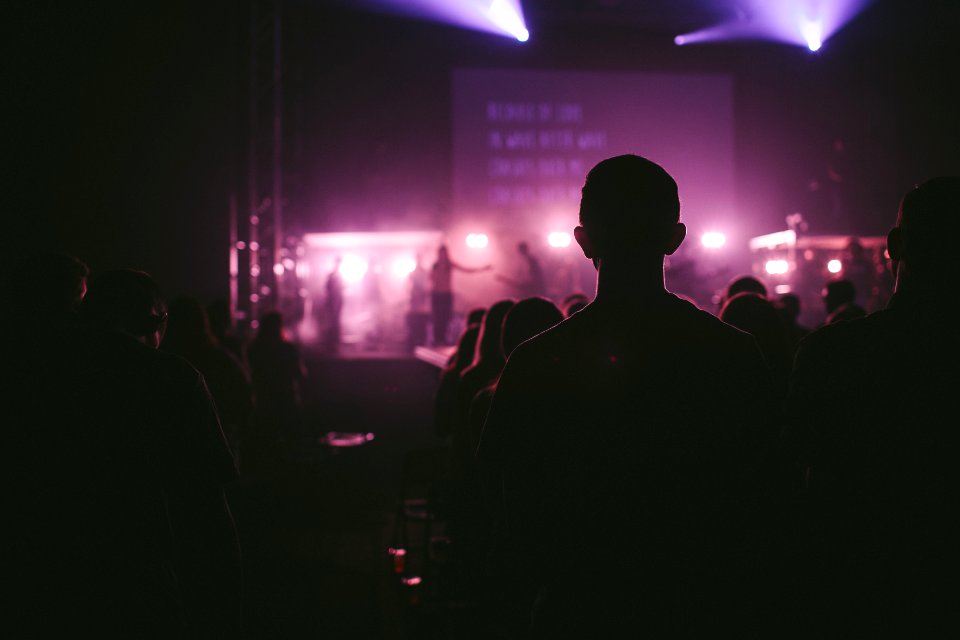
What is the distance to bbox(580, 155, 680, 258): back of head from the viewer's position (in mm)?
1215

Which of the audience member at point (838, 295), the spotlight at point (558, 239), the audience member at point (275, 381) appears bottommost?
the audience member at point (275, 381)

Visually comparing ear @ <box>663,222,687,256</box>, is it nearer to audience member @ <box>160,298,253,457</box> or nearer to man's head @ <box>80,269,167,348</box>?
man's head @ <box>80,269,167,348</box>

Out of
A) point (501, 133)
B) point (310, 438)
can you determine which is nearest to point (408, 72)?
point (501, 133)

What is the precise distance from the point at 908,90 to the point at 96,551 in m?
16.9

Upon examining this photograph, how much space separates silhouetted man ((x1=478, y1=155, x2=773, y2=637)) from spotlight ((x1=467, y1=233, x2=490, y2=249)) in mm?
13213

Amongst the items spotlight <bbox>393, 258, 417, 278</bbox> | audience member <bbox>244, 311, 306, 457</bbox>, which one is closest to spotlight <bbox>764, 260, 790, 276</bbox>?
spotlight <bbox>393, 258, 417, 278</bbox>

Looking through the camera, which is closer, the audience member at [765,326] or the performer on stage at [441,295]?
the audience member at [765,326]

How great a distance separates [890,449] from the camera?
138 centimetres

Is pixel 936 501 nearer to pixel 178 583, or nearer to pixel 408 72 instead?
pixel 178 583

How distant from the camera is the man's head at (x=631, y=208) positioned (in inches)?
47.8

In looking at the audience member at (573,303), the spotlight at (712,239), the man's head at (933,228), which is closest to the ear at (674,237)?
the man's head at (933,228)

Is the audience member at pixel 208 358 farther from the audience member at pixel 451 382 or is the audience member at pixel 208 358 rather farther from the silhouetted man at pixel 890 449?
the silhouetted man at pixel 890 449

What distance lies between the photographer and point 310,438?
6438 millimetres

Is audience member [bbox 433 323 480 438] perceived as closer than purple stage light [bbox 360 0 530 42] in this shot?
Yes
